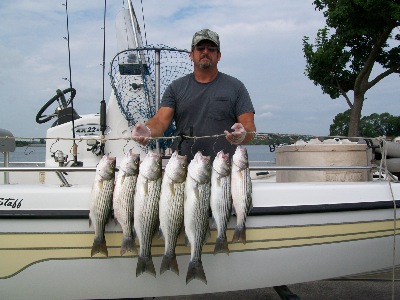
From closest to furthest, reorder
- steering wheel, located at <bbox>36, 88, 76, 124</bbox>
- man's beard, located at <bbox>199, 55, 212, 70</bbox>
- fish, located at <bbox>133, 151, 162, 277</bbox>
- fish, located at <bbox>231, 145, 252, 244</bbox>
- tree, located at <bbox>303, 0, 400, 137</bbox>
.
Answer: fish, located at <bbox>133, 151, 162, 277</bbox>, fish, located at <bbox>231, 145, 252, 244</bbox>, man's beard, located at <bbox>199, 55, 212, 70</bbox>, steering wheel, located at <bbox>36, 88, 76, 124</bbox>, tree, located at <bbox>303, 0, 400, 137</bbox>

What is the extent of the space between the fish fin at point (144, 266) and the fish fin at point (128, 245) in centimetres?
8

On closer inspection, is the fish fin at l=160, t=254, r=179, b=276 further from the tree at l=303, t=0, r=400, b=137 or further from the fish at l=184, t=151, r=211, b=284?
the tree at l=303, t=0, r=400, b=137

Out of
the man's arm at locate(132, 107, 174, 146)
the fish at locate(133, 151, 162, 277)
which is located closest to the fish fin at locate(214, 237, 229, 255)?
the fish at locate(133, 151, 162, 277)

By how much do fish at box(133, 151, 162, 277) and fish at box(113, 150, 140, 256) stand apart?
4 centimetres

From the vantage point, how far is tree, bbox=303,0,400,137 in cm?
1458

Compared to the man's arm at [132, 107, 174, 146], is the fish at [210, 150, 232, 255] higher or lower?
lower

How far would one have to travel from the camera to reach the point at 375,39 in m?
15.6

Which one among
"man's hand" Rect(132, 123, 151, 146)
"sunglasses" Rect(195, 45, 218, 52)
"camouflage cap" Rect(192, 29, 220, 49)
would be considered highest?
"camouflage cap" Rect(192, 29, 220, 49)

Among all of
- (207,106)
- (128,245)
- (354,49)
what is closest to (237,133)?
→ (207,106)

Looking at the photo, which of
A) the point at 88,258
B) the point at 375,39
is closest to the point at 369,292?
the point at 88,258

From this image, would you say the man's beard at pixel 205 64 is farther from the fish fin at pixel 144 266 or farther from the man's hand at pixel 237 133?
the fish fin at pixel 144 266

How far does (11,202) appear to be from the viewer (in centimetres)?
332

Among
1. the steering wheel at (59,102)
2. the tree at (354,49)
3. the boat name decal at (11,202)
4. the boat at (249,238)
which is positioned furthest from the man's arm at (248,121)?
the tree at (354,49)

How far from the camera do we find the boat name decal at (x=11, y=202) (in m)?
3.30
